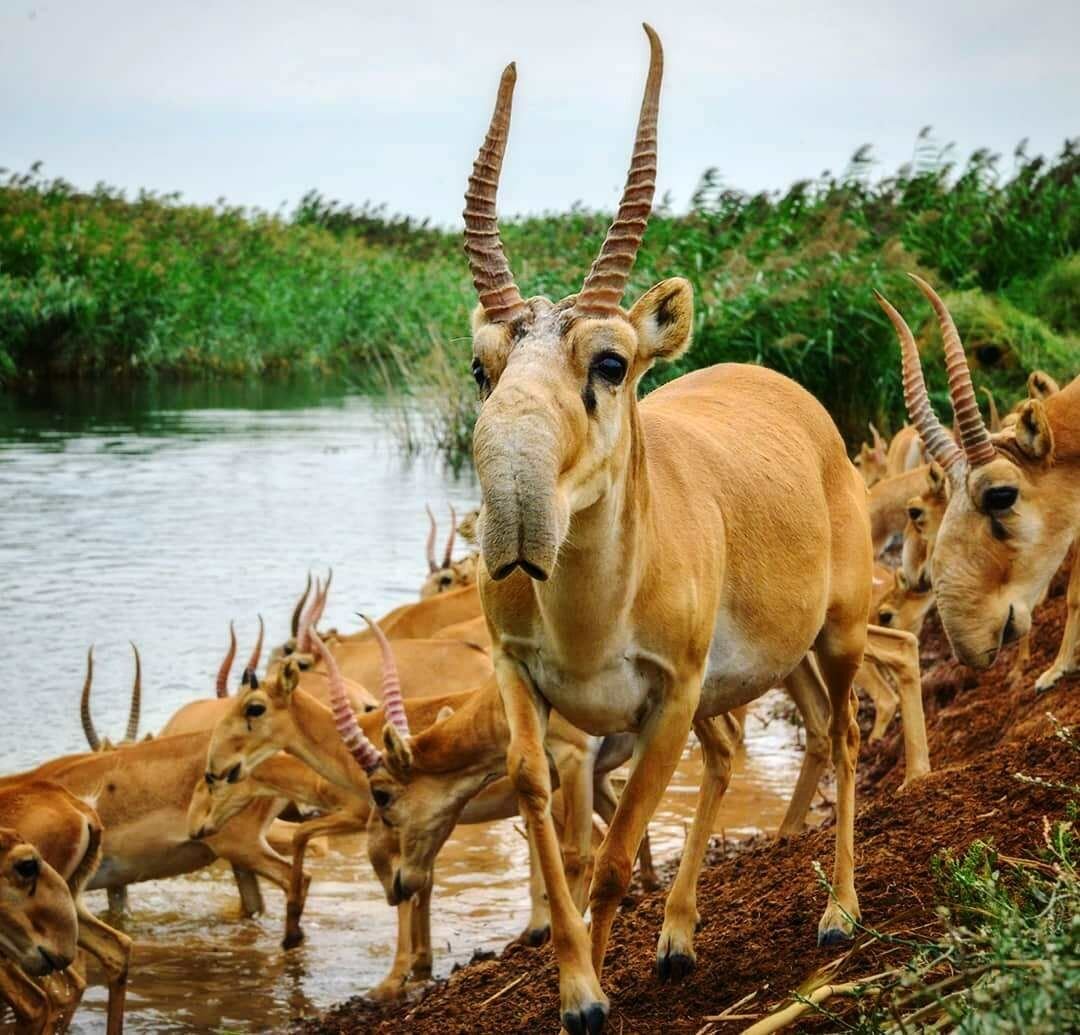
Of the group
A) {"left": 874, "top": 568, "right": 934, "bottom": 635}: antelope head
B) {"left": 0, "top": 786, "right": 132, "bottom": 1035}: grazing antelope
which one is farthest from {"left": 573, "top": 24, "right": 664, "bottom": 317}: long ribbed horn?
{"left": 874, "top": 568, "right": 934, "bottom": 635}: antelope head

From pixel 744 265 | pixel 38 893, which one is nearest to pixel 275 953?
pixel 38 893

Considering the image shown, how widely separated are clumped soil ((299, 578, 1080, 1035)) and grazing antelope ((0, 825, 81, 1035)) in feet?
3.88

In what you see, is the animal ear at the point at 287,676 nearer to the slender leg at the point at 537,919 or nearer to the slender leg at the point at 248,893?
the slender leg at the point at 248,893

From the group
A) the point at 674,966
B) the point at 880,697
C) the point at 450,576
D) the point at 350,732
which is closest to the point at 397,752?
the point at 350,732

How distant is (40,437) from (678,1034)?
3045 cm

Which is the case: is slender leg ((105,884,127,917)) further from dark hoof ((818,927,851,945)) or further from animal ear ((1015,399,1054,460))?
animal ear ((1015,399,1054,460))

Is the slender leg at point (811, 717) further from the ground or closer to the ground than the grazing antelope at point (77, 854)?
further from the ground

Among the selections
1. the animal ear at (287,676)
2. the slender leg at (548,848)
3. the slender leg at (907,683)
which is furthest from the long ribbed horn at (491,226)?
the animal ear at (287,676)

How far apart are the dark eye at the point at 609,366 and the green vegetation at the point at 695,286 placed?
1309cm

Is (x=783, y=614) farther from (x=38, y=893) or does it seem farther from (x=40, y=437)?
(x=40, y=437)

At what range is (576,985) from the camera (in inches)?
213

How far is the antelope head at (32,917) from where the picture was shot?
26.2 feet

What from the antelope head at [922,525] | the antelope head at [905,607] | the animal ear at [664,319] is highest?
the animal ear at [664,319]

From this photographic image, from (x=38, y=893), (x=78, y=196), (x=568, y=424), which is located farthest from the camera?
(x=78, y=196)
